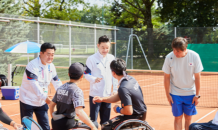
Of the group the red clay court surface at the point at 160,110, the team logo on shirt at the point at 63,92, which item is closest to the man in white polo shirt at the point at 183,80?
the red clay court surface at the point at 160,110

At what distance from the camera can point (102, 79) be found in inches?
175

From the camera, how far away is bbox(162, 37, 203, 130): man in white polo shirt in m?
4.02

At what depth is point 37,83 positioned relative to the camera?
3.83 metres

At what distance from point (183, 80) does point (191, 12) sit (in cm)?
2036

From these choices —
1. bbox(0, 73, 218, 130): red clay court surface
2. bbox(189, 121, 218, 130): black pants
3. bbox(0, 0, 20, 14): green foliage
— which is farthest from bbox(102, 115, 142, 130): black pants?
bbox(0, 0, 20, 14): green foliage

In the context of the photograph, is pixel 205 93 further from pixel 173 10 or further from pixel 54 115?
pixel 173 10

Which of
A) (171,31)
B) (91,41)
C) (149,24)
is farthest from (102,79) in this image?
(149,24)

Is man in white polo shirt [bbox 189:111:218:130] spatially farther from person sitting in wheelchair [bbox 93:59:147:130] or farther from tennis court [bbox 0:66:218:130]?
tennis court [bbox 0:66:218:130]

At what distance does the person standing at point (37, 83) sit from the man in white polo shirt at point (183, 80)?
187 cm

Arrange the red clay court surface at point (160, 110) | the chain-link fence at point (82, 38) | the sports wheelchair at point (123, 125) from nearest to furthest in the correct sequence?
the sports wheelchair at point (123, 125), the red clay court surface at point (160, 110), the chain-link fence at point (82, 38)

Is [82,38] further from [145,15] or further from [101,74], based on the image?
[101,74]

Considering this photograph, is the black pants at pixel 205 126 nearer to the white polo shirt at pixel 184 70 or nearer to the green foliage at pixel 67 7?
the white polo shirt at pixel 184 70

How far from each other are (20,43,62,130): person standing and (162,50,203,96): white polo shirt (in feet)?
6.13

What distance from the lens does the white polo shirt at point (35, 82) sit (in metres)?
3.81
